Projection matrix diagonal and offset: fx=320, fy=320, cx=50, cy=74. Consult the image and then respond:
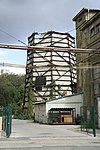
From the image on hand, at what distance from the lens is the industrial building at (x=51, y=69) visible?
72938 millimetres

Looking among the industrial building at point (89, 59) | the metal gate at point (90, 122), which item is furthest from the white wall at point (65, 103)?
the metal gate at point (90, 122)

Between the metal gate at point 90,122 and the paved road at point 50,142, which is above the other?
the metal gate at point 90,122

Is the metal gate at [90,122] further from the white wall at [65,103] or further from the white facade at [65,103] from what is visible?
the white wall at [65,103]

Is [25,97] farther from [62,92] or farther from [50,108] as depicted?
[50,108]

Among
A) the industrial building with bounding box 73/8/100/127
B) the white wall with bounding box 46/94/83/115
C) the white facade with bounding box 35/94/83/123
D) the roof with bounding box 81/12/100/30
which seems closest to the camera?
the industrial building with bounding box 73/8/100/127

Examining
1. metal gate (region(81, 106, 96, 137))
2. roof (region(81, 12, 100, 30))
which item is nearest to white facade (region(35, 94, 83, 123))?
roof (region(81, 12, 100, 30))

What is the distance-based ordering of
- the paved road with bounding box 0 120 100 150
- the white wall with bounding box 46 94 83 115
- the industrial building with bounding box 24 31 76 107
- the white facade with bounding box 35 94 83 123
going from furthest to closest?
the industrial building with bounding box 24 31 76 107 < the white wall with bounding box 46 94 83 115 < the white facade with bounding box 35 94 83 123 < the paved road with bounding box 0 120 100 150

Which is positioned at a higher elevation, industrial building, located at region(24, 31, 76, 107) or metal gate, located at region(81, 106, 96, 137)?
industrial building, located at region(24, 31, 76, 107)

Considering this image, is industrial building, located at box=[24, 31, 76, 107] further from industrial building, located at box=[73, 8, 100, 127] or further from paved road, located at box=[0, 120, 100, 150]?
paved road, located at box=[0, 120, 100, 150]

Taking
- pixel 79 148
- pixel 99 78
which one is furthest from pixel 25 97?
pixel 79 148

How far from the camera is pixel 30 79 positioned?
76438mm

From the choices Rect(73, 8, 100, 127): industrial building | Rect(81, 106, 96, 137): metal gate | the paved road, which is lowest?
the paved road

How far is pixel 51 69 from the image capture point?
74750 millimetres

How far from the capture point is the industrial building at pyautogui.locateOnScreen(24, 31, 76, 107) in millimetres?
72938
